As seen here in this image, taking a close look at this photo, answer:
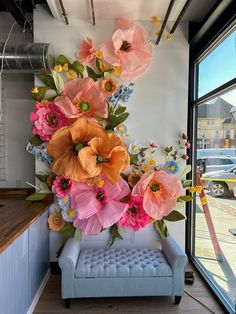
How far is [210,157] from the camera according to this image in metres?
2.92

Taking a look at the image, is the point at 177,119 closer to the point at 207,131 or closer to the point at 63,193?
the point at 207,131

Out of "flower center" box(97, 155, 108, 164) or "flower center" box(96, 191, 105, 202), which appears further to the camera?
"flower center" box(96, 191, 105, 202)

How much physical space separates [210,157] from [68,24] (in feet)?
7.54

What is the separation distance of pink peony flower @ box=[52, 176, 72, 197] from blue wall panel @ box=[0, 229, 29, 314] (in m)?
0.66

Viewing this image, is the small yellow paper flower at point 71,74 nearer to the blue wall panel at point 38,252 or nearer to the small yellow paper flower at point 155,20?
the small yellow paper flower at point 155,20

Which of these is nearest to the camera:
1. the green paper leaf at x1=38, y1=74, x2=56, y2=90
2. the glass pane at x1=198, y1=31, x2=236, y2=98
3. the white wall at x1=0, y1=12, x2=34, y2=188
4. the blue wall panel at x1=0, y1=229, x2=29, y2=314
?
the blue wall panel at x1=0, y1=229, x2=29, y2=314

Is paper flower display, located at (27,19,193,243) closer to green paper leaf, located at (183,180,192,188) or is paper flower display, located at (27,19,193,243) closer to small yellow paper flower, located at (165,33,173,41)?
green paper leaf, located at (183,180,192,188)

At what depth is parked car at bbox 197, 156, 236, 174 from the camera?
8.02ft

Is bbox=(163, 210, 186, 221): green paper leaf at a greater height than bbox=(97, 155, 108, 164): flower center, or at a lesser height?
lesser

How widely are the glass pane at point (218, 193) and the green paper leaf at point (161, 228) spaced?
435mm

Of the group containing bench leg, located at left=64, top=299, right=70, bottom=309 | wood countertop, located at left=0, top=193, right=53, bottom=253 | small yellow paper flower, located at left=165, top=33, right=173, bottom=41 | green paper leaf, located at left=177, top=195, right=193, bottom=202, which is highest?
small yellow paper flower, located at left=165, top=33, right=173, bottom=41

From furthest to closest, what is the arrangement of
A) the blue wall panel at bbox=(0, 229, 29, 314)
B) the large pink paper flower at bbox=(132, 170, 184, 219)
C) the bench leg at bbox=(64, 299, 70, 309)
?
the large pink paper flower at bbox=(132, 170, 184, 219) < the bench leg at bbox=(64, 299, 70, 309) < the blue wall panel at bbox=(0, 229, 29, 314)

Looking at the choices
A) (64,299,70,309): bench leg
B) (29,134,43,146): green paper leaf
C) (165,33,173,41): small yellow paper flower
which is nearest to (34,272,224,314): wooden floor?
(64,299,70,309): bench leg

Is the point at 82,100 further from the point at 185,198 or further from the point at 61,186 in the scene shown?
the point at 185,198
